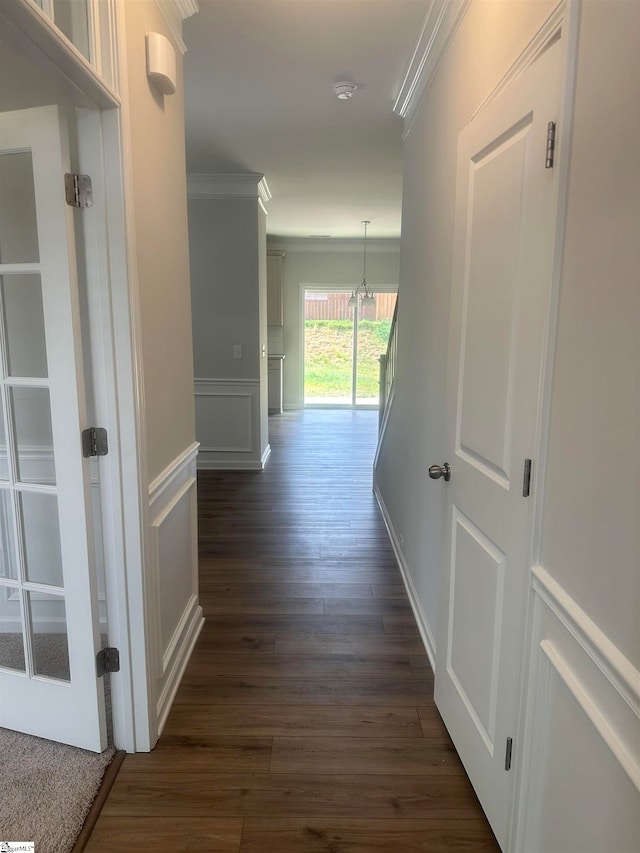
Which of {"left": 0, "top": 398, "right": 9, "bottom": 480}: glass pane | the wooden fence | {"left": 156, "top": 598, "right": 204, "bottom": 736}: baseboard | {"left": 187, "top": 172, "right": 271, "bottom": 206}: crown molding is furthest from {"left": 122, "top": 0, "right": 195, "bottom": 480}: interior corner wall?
the wooden fence

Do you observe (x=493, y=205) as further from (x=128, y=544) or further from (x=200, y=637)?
(x=200, y=637)

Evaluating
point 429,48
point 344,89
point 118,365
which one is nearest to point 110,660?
point 118,365

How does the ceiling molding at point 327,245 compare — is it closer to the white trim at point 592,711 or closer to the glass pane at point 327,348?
the glass pane at point 327,348

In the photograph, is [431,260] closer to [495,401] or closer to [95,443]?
[495,401]

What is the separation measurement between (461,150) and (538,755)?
1728mm

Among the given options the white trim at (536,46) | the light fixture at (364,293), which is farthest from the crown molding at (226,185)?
the white trim at (536,46)

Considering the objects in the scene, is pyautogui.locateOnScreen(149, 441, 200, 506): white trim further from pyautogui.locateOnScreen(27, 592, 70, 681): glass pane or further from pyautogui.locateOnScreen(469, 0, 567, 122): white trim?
pyautogui.locateOnScreen(469, 0, 567, 122): white trim

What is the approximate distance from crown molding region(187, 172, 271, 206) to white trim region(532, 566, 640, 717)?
4603 millimetres

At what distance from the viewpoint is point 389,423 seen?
12.6 feet

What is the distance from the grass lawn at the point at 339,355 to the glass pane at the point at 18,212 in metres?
7.44

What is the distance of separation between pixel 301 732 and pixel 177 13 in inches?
108

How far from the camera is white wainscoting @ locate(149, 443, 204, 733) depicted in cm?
189

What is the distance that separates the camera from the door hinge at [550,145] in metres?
1.13

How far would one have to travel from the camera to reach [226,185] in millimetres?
4934
